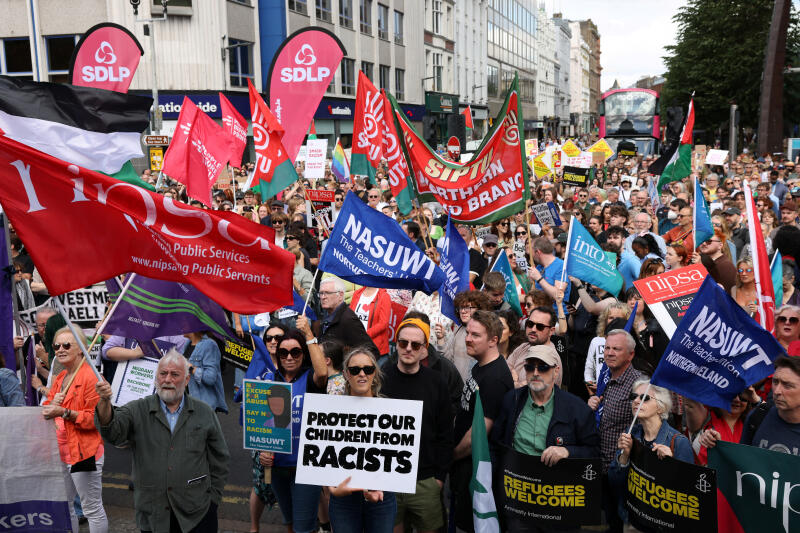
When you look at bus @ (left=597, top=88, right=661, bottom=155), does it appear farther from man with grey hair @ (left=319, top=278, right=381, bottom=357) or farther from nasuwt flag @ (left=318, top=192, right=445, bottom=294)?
nasuwt flag @ (left=318, top=192, right=445, bottom=294)

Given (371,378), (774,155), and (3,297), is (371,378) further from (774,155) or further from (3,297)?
(774,155)

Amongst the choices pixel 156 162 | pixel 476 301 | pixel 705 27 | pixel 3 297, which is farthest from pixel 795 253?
pixel 705 27

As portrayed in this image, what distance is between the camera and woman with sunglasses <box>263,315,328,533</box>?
16.4 feet

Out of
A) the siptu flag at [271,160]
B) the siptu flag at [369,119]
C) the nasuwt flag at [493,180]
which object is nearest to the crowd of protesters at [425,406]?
the nasuwt flag at [493,180]

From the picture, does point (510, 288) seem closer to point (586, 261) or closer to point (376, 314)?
point (586, 261)

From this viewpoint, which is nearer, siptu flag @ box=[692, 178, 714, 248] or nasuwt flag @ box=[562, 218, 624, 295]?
nasuwt flag @ box=[562, 218, 624, 295]

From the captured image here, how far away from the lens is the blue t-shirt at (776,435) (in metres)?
4.00

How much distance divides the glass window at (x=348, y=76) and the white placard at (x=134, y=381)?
3880 centimetres

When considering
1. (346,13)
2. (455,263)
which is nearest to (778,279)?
(455,263)

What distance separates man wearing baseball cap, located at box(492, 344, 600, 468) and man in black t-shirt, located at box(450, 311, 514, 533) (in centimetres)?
26

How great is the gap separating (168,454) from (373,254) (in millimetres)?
2322

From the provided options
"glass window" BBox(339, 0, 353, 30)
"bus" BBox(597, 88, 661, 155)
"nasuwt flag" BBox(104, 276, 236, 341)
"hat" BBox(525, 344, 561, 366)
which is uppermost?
"glass window" BBox(339, 0, 353, 30)

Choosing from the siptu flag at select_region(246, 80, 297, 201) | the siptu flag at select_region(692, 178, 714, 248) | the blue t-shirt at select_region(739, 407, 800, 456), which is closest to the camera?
the blue t-shirt at select_region(739, 407, 800, 456)

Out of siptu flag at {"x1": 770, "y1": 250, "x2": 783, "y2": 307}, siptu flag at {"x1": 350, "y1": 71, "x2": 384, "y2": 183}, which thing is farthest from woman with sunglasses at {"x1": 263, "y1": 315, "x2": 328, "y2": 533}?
siptu flag at {"x1": 350, "y1": 71, "x2": 384, "y2": 183}
